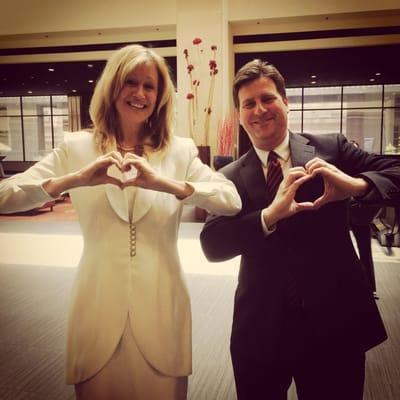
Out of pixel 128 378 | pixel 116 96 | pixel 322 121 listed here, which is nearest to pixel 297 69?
pixel 322 121

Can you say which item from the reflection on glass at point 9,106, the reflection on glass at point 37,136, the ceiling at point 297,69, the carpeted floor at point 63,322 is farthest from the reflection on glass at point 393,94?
the reflection on glass at point 9,106

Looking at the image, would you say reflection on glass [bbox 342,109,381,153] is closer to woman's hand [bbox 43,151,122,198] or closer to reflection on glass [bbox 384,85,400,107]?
reflection on glass [bbox 384,85,400,107]

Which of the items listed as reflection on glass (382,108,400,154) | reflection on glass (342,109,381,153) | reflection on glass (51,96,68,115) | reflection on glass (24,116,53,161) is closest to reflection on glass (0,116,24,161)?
reflection on glass (24,116,53,161)

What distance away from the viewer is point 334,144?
151 cm

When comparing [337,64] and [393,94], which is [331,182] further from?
[393,94]

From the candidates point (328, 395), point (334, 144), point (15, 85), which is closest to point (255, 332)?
point (328, 395)

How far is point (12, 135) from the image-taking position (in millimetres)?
20969

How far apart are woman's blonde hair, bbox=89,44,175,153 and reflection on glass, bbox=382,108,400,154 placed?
626 inches

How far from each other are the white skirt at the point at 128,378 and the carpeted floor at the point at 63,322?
1327 millimetres

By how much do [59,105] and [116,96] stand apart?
20391 mm

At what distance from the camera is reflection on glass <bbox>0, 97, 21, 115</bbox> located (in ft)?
66.4

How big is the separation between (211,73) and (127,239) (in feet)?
22.4

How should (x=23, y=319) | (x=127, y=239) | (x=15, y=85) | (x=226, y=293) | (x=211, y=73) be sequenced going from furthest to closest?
(x=15, y=85) → (x=211, y=73) → (x=226, y=293) → (x=23, y=319) → (x=127, y=239)

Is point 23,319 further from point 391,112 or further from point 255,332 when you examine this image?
point 391,112
